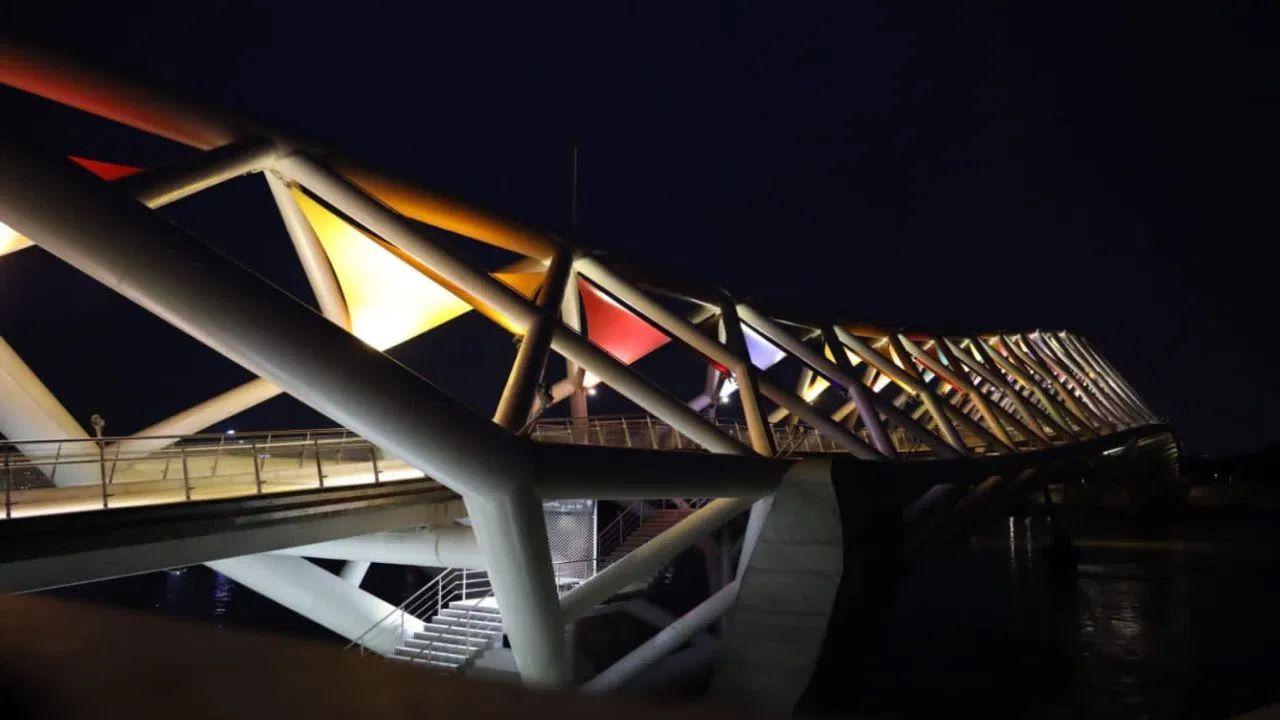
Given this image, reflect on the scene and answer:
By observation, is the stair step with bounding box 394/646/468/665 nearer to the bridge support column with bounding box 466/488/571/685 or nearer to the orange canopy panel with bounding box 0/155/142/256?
the bridge support column with bounding box 466/488/571/685

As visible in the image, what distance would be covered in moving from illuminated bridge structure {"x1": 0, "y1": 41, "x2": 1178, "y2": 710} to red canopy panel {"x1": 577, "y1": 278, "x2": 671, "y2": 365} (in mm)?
145

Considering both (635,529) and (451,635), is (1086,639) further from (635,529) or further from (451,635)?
(451,635)

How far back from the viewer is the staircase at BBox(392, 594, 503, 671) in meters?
15.0

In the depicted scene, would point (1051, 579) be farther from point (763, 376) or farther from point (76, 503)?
point (76, 503)

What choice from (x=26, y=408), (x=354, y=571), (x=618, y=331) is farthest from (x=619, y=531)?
(x=26, y=408)

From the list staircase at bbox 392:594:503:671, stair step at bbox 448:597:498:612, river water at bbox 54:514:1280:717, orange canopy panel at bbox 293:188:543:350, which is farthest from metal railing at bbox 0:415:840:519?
staircase at bbox 392:594:503:671

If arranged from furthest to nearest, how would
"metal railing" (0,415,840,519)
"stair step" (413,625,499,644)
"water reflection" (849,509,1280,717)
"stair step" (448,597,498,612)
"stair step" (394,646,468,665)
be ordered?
"water reflection" (849,509,1280,717) → "stair step" (448,597,498,612) → "stair step" (413,625,499,644) → "stair step" (394,646,468,665) → "metal railing" (0,415,840,519)

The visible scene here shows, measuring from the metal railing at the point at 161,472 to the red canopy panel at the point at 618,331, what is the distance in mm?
8275

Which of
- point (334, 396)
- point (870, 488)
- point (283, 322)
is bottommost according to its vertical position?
point (870, 488)

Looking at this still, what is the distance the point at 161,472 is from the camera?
52.3 feet

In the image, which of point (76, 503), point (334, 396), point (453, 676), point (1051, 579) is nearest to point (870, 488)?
point (334, 396)

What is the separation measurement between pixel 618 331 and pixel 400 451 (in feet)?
54.5

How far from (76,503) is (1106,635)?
26.3m

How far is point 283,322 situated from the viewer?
820cm
